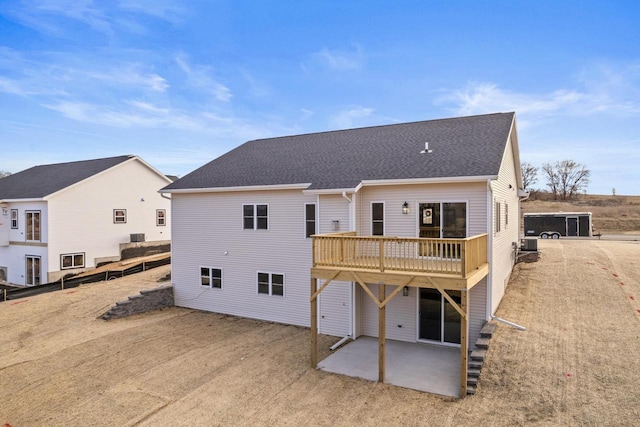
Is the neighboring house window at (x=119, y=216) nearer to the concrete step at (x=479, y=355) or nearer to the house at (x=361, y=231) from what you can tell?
the house at (x=361, y=231)

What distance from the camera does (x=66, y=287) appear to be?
59.7ft

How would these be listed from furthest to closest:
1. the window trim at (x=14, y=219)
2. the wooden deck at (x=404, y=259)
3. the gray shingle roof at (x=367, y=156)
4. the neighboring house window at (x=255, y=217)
→ the window trim at (x=14, y=219) < the neighboring house window at (x=255, y=217) < the gray shingle roof at (x=367, y=156) < the wooden deck at (x=404, y=259)

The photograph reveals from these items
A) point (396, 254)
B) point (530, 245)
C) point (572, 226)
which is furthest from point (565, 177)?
point (396, 254)

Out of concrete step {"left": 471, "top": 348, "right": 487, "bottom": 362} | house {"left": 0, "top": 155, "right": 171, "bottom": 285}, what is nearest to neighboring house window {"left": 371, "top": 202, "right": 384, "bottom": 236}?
concrete step {"left": 471, "top": 348, "right": 487, "bottom": 362}

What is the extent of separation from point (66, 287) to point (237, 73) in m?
17.7

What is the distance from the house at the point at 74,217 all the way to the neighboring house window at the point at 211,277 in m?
11.4

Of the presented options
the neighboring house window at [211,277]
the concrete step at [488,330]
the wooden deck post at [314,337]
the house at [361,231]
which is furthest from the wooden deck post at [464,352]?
the neighboring house window at [211,277]

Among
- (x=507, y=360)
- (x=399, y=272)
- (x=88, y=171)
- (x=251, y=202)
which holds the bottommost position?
(x=507, y=360)

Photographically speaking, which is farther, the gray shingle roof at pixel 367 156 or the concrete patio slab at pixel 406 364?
the gray shingle roof at pixel 367 156

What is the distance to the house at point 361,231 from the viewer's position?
10023 millimetres

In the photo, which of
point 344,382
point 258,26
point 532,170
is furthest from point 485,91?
point 532,170

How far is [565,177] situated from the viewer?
68375 mm

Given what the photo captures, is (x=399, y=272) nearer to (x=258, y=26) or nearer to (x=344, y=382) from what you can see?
(x=344, y=382)

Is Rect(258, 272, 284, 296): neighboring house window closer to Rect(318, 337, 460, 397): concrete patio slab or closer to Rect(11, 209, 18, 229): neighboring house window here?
Rect(318, 337, 460, 397): concrete patio slab
